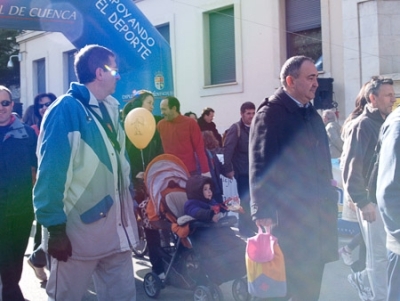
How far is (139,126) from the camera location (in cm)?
671

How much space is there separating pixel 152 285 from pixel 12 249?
62.5 inches

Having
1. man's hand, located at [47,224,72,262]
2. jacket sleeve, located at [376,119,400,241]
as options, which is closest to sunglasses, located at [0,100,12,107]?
man's hand, located at [47,224,72,262]

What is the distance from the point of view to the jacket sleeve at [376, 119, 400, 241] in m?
3.02

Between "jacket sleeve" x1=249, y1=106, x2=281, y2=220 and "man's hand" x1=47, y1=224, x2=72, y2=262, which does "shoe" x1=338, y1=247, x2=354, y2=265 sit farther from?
"man's hand" x1=47, y1=224, x2=72, y2=262

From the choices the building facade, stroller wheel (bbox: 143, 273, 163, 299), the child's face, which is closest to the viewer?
the child's face

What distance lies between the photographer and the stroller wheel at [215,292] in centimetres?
536

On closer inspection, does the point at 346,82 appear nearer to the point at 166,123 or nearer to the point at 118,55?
the point at 118,55

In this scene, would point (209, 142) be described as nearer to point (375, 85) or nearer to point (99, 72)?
point (375, 85)

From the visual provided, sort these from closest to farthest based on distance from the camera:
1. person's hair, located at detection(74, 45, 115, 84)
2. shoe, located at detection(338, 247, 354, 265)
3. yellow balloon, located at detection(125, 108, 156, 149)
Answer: person's hair, located at detection(74, 45, 115, 84) < yellow balloon, located at detection(125, 108, 156, 149) < shoe, located at detection(338, 247, 354, 265)

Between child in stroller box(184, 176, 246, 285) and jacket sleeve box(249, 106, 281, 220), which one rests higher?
jacket sleeve box(249, 106, 281, 220)

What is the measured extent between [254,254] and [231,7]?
42.9 feet

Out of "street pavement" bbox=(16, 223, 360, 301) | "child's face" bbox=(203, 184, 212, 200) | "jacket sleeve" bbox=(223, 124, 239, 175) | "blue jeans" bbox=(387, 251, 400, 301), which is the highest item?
"jacket sleeve" bbox=(223, 124, 239, 175)

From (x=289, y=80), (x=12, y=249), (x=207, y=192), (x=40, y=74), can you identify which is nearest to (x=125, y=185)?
(x=289, y=80)

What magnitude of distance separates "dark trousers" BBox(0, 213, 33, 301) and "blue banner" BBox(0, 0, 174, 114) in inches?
185
